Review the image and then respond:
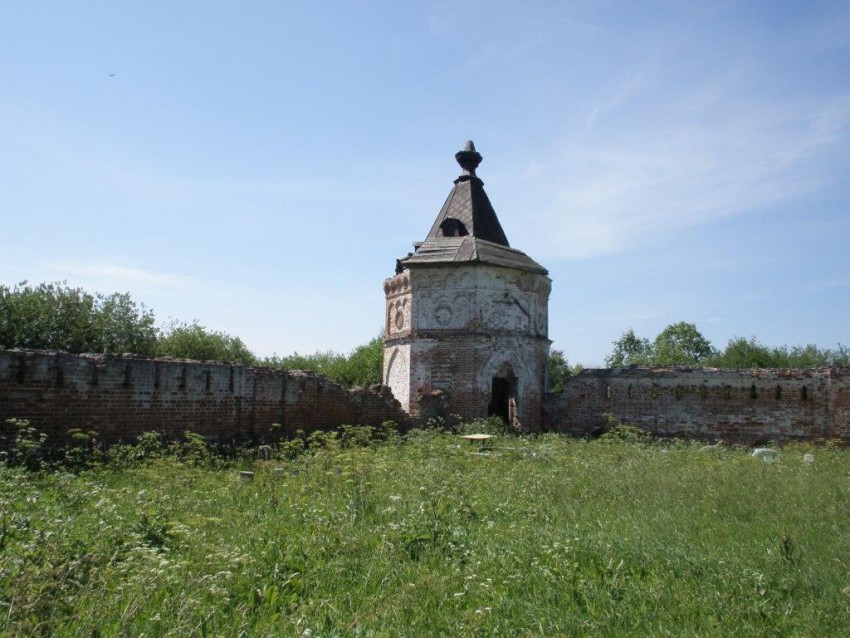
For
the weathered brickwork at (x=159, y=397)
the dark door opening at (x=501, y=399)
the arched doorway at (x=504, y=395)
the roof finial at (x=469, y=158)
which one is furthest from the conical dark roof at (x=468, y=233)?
the weathered brickwork at (x=159, y=397)

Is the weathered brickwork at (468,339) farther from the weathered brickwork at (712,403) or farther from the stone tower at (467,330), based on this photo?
the weathered brickwork at (712,403)

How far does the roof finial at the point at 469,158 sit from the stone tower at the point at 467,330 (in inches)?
145

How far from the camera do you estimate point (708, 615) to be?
13.6ft

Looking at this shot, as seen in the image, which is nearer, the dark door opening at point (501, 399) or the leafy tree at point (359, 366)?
the dark door opening at point (501, 399)

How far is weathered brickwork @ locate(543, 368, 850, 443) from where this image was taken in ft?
55.9

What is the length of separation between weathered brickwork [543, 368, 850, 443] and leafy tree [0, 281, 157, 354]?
60.3 ft

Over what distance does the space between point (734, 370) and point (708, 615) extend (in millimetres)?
15180

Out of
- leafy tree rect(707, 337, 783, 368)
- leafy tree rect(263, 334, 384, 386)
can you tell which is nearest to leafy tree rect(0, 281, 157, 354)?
leafy tree rect(263, 334, 384, 386)

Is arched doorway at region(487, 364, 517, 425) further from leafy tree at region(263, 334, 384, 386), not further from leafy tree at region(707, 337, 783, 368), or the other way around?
leafy tree at region(707, 337, 783, 368)

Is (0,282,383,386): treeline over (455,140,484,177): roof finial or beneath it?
beneath

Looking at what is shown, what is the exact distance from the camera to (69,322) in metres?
25.7

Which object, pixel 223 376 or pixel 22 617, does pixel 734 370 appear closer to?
pixel 223 376

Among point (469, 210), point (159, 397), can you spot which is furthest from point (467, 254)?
point (159, 397)

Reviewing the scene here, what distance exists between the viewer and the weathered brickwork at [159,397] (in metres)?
9.48
